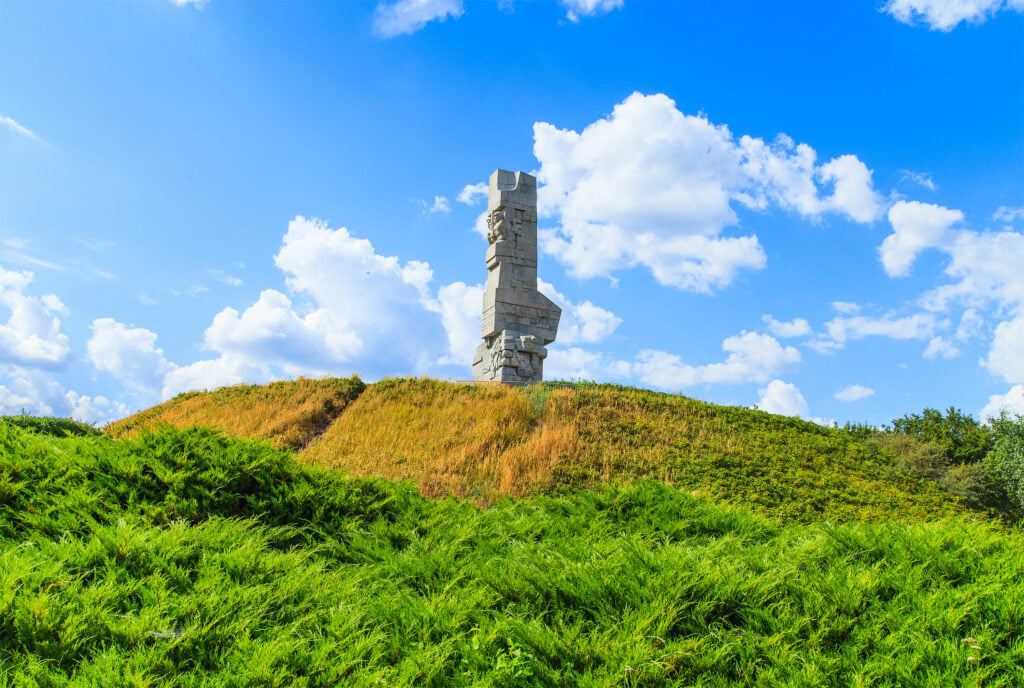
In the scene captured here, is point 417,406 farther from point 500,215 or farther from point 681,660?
point 681,660

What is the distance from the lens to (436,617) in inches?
142

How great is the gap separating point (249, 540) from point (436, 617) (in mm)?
1652

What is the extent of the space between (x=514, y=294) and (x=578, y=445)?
7.62 m

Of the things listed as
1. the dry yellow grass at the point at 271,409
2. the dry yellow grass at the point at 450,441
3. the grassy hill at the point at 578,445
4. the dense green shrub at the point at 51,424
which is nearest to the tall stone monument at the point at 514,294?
the grassy hill at the point at 578,445

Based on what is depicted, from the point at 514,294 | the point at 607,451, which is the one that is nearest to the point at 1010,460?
the point at 607,451

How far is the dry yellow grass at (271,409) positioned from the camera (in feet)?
49.6

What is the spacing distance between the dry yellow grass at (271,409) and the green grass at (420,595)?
8.96 meters

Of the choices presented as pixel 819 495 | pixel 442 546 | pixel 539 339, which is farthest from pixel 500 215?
pixel 442 546

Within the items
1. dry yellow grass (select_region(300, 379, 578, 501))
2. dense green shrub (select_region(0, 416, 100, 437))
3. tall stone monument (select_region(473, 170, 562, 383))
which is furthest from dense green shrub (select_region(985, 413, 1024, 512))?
dense green shrub (select_region(0, 416, 100, 437))

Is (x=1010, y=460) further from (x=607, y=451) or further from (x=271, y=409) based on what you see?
(x=271, y=409)

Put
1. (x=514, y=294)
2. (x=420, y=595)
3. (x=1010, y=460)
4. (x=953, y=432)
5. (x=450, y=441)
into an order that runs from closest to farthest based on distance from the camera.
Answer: (x=420, y=595) → (x=450, y=441) → (x=1010, y=460) → (x=953, y=432) → (x=514, y=294)

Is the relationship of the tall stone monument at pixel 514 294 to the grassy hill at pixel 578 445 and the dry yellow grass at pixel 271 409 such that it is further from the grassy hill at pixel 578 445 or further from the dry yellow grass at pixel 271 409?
the dry yellow grass at pixel 271 409

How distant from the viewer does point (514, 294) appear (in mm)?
18219

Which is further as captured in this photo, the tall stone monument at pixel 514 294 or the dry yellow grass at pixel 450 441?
the tall stone monument at pixel 514 294
